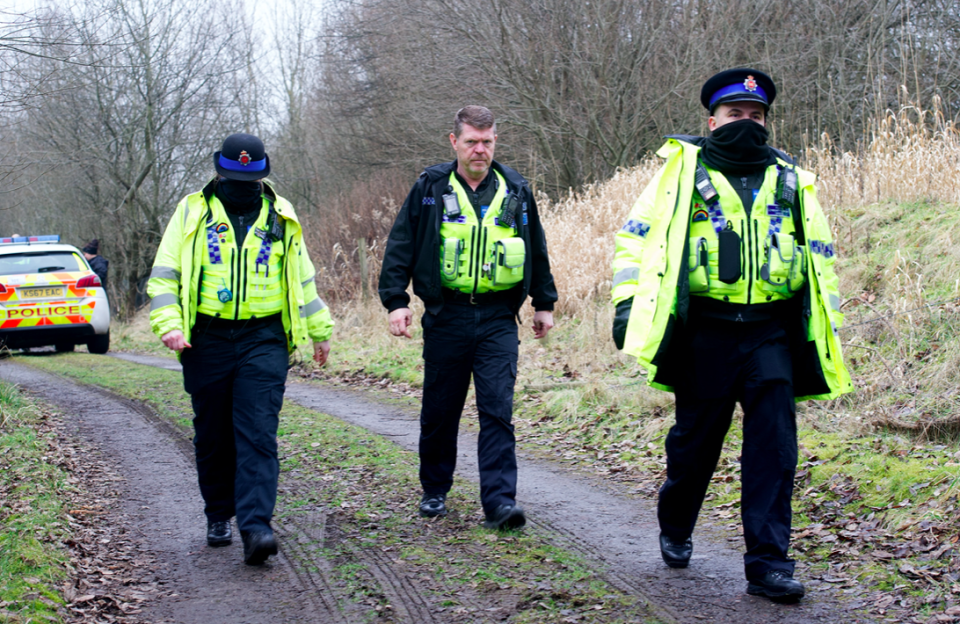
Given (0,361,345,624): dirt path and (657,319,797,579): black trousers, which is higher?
(657,319,797,579): black trousers

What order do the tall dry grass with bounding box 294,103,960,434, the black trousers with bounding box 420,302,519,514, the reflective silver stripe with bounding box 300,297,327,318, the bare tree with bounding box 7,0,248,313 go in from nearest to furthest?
the reflective silver stripe with bounding box 300,297,327,318, the black trousers with bounding box 420,302,519,514, the tall dry grass with bounding box 294,103,960,434, the bare tree with bounding box 7,0,248,313

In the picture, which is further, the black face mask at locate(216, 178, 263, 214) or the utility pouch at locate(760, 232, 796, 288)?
the black face mask at locate(216, 178, 263, 214)

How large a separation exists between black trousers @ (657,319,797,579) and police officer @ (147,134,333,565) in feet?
6.62

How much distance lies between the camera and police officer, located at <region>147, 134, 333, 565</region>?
4.52m

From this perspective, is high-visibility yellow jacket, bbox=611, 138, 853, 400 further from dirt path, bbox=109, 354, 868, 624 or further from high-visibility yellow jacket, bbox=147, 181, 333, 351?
high-visibility yellow jacket, bbox=147, 181, 333, 351

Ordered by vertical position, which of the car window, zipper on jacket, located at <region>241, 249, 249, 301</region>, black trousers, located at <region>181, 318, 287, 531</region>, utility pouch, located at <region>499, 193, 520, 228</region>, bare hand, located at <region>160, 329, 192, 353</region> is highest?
utility pouch, located at <region>499, 193, 520, 228</region>

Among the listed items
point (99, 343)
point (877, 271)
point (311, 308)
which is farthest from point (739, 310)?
point (99, 343)

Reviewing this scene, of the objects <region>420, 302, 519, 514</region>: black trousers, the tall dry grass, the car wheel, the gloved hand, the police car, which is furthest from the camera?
the car wheel

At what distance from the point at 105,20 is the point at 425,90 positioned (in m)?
11.0

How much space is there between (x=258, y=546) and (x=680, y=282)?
7.56 feet

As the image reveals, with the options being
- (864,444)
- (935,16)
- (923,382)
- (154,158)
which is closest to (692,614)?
(864,444)

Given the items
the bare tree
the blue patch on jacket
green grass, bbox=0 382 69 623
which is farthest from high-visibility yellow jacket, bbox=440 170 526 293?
the bare tree

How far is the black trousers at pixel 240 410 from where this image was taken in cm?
449

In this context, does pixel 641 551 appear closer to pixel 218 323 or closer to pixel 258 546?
pixel 258 546
